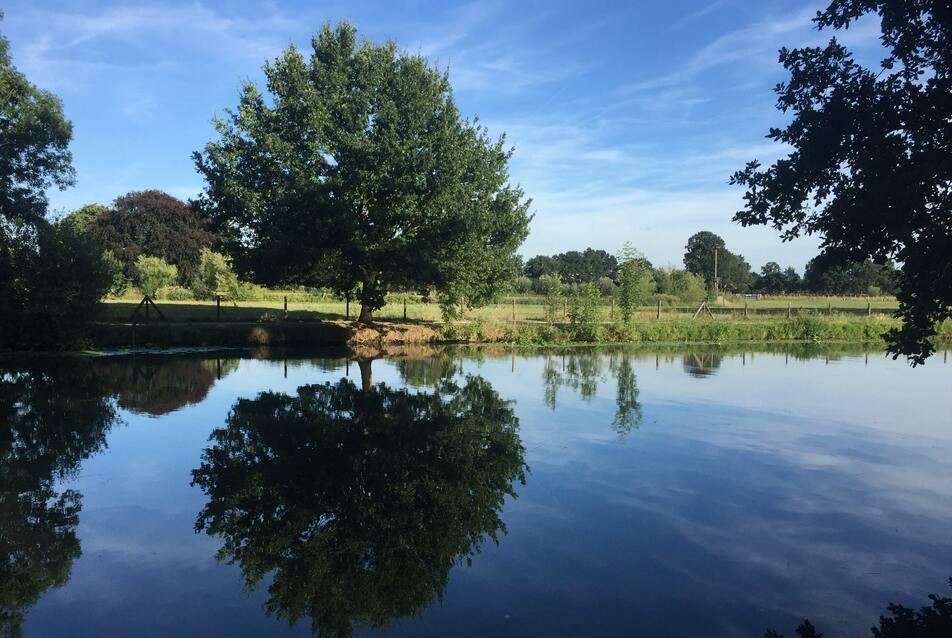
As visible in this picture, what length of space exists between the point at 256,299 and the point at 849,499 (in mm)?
48901

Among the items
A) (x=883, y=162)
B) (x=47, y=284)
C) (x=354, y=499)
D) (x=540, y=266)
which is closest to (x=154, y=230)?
(x=47, y=284)

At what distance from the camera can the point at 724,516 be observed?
802 cm

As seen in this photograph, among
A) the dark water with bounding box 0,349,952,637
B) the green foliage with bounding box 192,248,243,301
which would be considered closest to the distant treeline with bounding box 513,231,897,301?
the green foliage with bounding box 192,248,243,301

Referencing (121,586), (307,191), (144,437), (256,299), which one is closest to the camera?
(121,586)

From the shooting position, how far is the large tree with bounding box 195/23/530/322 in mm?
27828

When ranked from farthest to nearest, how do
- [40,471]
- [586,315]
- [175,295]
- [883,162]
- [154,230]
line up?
1. [154,230]
2. [175,295]
3. [586,315]
4. [40,471]
5. [883,162]

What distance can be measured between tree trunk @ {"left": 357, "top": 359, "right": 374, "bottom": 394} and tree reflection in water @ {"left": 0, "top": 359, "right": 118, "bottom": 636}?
19.5 ft

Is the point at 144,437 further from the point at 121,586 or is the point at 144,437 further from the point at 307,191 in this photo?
the point at 307,191

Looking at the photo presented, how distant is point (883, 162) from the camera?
23.6ft

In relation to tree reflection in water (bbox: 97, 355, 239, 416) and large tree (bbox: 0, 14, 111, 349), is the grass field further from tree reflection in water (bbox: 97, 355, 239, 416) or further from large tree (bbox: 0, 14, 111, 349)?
tree reflection in water (bbox: 97, 355, 239, 416)

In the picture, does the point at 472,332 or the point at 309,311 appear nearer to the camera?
the point at 472,332

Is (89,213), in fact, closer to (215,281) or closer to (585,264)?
(215,281)

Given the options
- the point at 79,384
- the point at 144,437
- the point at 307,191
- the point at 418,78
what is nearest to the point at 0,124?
the point at 307,191

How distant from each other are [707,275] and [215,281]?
106926 millimetres
